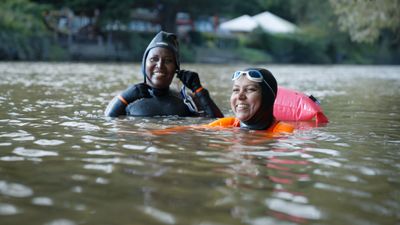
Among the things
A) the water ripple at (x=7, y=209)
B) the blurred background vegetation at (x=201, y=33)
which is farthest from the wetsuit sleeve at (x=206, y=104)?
the blurred background vegetation at (x=201, y=33)

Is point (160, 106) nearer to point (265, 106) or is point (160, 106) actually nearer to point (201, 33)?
point (265, 106)

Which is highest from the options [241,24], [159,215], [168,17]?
[168,17]

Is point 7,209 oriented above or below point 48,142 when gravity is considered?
above

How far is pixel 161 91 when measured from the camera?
7543 millimetres

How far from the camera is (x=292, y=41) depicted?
54688mm

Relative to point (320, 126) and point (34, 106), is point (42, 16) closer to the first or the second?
point (34, 106)

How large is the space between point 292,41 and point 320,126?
49.1 m

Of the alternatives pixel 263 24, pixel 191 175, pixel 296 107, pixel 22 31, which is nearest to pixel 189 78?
pixel 296 107

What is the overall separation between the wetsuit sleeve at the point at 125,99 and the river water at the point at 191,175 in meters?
1.02

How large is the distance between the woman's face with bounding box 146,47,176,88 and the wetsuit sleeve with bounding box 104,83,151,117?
0.73 ft

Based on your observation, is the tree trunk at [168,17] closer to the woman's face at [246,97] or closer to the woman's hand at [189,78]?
the woman's hand at [189,78]

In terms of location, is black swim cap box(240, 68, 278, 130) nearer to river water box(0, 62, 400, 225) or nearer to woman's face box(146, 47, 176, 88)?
river water box(0, 62, 400, 225)

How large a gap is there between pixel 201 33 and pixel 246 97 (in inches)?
1821

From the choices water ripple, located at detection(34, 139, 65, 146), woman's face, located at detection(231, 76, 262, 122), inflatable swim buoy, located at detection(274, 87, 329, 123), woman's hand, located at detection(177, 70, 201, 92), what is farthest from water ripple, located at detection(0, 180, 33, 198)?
inflatable swim buoy, located at detection(274, 87, 329, 123)
